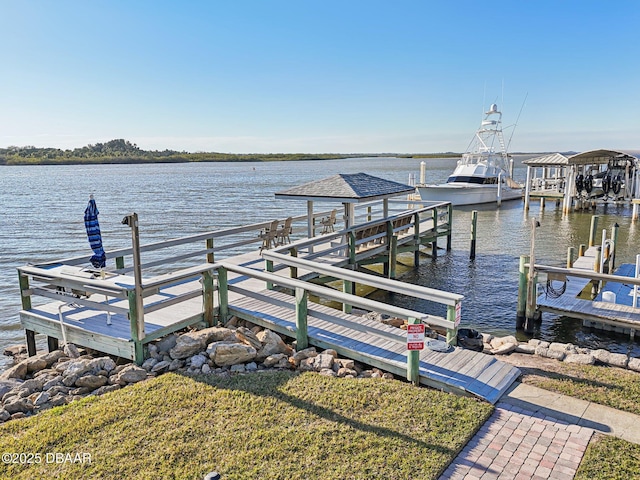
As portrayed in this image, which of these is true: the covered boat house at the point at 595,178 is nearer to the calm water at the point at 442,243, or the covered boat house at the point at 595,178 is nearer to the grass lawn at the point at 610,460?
the calm water at the point at 442,243

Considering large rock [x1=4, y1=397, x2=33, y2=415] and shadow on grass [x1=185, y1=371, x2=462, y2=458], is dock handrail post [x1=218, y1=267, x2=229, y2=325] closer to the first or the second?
shadow on grass [x1=185, y1=371, x2=462, y2=458]

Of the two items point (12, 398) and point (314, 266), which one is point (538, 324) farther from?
point (12, 398)

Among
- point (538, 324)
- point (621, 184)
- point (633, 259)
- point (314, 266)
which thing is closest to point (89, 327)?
point (314, 266)

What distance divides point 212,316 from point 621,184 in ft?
96.9

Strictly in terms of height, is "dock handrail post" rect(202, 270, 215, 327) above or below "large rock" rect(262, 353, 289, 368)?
above

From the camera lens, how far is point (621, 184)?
29.3 m

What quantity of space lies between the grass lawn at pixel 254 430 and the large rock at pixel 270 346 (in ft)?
2.22

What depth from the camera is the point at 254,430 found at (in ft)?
16.1

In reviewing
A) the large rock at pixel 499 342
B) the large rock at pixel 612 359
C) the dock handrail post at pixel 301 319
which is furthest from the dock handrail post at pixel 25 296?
the large rock at pixel 612 359

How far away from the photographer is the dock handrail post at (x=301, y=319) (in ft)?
22.8

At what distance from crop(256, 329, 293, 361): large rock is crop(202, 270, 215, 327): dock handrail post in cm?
95

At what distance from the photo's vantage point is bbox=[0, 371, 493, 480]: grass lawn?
434cm

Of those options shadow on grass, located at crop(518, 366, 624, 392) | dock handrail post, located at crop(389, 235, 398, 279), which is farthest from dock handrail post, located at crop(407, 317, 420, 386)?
dock handrail post, located at crop(389, 235, 398, 279)

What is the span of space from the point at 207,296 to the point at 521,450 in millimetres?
4784
